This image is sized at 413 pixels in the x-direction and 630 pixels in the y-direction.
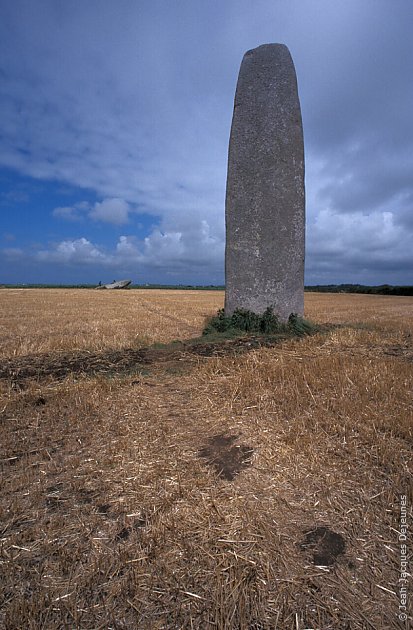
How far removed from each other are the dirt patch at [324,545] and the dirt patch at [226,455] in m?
0.62

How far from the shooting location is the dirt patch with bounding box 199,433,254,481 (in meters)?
2.32

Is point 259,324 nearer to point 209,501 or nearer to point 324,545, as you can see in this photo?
point 209,501

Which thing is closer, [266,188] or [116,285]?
[266,188]

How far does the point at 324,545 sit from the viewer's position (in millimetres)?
1652

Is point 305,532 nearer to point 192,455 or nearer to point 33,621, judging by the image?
point 192,455

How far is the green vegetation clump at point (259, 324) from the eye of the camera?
23.5 feet

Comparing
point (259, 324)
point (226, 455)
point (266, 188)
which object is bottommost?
point (226, 455)

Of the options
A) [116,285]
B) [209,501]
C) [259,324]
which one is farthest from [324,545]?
[116,285]

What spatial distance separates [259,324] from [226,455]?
4.87 metres

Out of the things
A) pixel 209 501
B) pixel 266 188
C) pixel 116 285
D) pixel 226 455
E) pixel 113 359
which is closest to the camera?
pixel 209 501

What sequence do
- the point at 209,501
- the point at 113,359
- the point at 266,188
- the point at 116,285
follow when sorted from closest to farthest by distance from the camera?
the point at 209,501, the point at 113,359, the point at 266,188, the point at 116,285

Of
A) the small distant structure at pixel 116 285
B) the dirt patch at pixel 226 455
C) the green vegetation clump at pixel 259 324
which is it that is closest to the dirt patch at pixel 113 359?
the green vegetation clump at pixel 259 324

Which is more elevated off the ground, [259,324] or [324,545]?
[259,324]

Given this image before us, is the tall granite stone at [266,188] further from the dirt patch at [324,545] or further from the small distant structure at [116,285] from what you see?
the small distant structure at [116,285]
